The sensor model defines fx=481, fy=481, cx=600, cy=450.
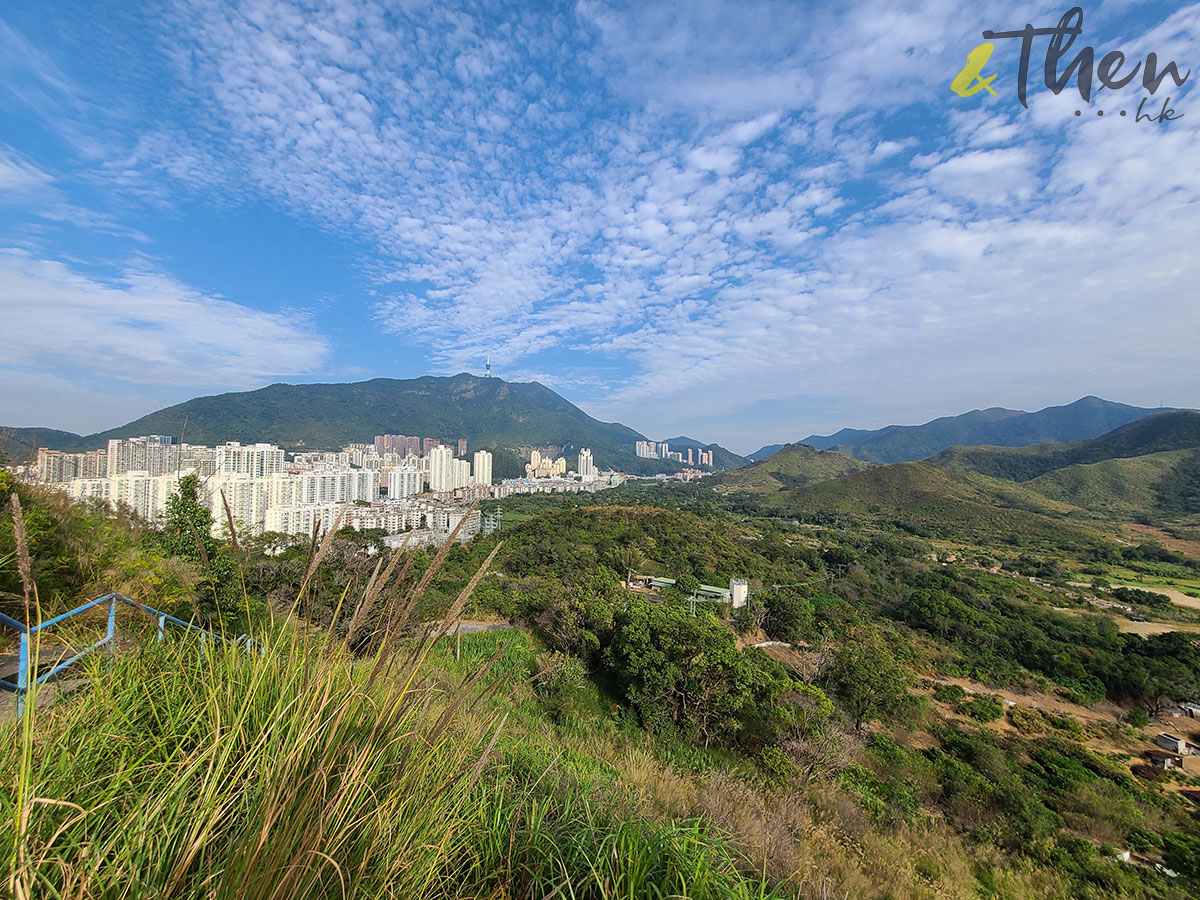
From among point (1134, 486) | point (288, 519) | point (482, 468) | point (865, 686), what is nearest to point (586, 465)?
point (482, 468)

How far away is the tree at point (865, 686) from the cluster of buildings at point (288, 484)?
9682 mm

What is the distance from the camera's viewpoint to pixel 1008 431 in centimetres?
15888

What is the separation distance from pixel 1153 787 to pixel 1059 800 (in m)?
4.03


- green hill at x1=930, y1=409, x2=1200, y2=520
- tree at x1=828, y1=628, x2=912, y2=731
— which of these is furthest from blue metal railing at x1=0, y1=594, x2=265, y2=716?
green hill at x1=930, y1=409, x2=1200, y2=520

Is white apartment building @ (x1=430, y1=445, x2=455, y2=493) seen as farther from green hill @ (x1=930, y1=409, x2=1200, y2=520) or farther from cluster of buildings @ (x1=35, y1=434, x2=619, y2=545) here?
green hill @ (x1=930, y1=409, x2=1200, y2=520)

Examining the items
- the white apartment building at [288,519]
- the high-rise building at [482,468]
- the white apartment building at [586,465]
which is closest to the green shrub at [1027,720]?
the white apartment building at [288,519]

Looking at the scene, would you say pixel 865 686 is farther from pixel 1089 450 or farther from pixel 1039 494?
pixel 1089 450

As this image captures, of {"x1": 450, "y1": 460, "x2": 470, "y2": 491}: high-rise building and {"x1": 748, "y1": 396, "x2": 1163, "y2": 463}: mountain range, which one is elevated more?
{"x1": 748, "y1": 396, "x2": 1163, "y2": 463}: mountain range

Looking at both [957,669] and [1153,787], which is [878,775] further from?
[957,669]

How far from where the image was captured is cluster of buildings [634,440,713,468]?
152m

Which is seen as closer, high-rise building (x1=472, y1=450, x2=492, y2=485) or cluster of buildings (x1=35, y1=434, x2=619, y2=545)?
cluster of buildings (x1=35, y1=434, x2=619, y2=545)

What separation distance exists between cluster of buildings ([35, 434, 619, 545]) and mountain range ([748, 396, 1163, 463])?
12187cm

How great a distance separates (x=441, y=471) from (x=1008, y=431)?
183 m

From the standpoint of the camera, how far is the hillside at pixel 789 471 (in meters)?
83.7
